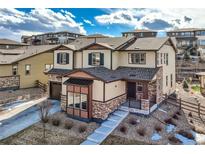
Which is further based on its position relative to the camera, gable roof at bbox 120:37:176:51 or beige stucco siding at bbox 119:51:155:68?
gable roof at bbox 120:37:176:51

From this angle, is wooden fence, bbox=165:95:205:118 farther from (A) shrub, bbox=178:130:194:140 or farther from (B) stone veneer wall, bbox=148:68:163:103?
(A) shrub, bbox=178:130:194:140

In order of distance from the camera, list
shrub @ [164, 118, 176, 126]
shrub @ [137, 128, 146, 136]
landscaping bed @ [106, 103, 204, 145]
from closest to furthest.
A: 1. landscaping bed @ [106, 103, 204, 145]
2. shrub @ [137, 128, 146, 136]
3. shrub @ [164, 118, 176, 126]

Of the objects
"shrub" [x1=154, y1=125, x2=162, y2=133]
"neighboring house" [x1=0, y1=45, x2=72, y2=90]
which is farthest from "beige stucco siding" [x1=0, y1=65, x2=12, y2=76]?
"shrub" [x1=154, y1=125, x2=162, y2=133]

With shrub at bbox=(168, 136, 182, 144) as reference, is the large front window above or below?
above

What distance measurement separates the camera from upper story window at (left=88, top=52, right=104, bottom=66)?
14766mm

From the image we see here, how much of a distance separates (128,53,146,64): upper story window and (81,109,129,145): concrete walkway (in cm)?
389

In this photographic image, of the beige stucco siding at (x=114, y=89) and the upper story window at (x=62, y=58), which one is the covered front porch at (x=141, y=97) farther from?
the upper story window at (x=62, y=58)

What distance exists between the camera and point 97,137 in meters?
10.2

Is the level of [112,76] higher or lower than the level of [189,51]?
lower

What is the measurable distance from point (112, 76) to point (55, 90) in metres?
5.65

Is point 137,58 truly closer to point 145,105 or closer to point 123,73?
point 123,73

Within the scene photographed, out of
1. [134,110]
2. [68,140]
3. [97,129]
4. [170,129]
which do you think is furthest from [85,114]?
[170,129]

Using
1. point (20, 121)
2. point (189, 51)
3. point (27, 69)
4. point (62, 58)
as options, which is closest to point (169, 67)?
point (62, 58)
